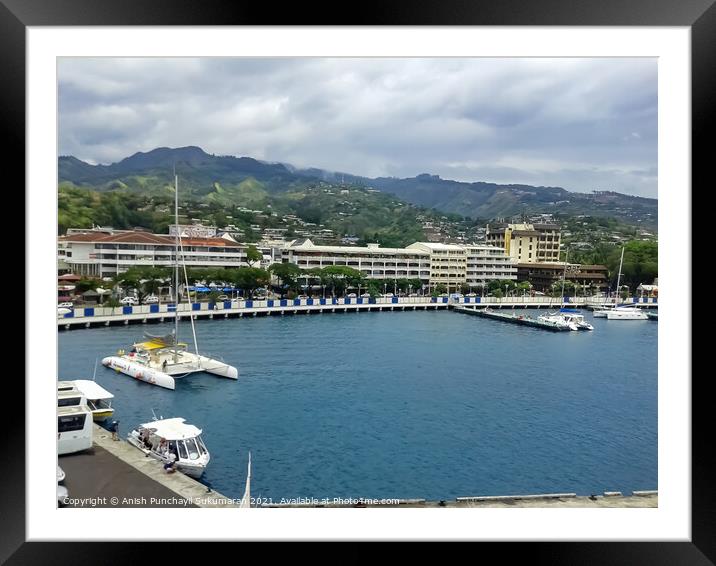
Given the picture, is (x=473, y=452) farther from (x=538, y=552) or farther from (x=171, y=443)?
(x=538, y=552)

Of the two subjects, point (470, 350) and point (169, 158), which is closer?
point (470, 350)

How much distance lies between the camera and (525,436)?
5.25 m

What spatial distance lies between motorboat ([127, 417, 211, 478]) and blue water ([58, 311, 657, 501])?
0.24 metres

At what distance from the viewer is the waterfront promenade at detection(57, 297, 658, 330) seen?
10031 millimetres

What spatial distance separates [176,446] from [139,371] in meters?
3.51

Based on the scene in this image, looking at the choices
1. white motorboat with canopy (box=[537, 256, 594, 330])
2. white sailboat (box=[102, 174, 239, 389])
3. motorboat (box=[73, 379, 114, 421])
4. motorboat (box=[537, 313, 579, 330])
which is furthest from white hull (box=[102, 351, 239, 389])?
white motorboat with canopy (box=[537, 256, 594, 330])

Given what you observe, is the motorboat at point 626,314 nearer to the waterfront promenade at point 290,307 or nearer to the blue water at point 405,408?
the waterfront promenade at point 290,307
